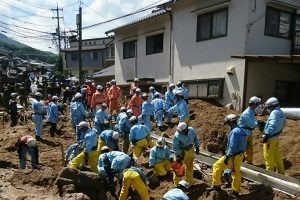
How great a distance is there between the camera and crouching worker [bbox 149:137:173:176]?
33.3 feet

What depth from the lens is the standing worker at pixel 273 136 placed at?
8.48m

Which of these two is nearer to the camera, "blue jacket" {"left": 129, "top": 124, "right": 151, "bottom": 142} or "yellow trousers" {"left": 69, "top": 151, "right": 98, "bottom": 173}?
"yellow trousers" {"left": 69, "top": 151, "right": 98, "bottom": 173}

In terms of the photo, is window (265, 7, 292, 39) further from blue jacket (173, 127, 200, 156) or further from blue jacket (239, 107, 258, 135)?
blue jacket (173, 127, 200, 156)

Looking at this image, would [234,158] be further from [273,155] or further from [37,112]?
[37,112]

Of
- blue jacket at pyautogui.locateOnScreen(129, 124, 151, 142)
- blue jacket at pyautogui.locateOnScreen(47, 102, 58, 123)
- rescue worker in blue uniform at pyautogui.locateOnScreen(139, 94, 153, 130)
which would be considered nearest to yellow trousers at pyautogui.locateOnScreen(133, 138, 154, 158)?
blue jacket at pyautogui.locateOnScreen(129, 124, 151, 142)

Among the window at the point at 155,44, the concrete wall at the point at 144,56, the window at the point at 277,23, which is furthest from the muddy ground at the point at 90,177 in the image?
the window at the point at 155,44

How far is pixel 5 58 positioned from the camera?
34.5 metres

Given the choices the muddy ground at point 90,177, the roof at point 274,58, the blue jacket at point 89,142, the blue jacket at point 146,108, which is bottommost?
the muddy ground at point 90,177

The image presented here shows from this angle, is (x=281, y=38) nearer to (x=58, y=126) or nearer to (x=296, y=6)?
(x=296, y=6)

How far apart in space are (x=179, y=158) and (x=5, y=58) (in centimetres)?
3058

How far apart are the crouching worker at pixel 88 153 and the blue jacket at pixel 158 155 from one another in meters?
1.88

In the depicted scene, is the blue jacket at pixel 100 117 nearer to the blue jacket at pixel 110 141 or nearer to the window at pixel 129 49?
the blue jacket at pixel 110 141

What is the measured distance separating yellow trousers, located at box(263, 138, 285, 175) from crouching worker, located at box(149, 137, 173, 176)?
2.88 m

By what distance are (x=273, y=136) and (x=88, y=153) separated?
224 inches
